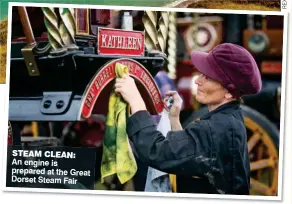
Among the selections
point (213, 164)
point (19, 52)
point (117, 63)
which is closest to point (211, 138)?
point (213, 164)

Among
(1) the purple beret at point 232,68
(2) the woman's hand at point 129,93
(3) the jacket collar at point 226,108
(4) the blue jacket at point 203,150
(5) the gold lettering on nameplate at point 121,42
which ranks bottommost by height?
(4) the blue jacket at point 203,150

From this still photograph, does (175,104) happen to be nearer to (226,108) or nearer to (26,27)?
(226,108)

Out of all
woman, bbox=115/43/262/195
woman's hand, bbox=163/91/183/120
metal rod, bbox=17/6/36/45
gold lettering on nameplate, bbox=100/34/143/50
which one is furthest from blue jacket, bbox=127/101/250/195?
metal rod, bbox=17/6/36/45

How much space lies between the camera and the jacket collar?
4801mm

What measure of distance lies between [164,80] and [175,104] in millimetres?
181

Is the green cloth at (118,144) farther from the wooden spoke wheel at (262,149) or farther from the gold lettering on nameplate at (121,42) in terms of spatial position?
the wooden spoke wheel at (262,149)

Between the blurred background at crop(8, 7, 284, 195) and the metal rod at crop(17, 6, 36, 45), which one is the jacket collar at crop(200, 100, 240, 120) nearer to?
the blurred background at crop(8, 7, 284, 195)

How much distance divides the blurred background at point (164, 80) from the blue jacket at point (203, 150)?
0.07 meters

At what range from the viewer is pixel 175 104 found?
Answer: 4859 mm

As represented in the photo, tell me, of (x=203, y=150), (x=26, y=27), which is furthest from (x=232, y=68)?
(x=26, y=27)

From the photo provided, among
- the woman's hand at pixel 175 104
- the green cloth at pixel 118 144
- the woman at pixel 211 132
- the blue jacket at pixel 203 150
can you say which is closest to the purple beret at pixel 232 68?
the woman at pixel 211 132

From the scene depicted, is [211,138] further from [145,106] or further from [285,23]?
[285,23]

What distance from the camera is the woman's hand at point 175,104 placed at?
191 inches

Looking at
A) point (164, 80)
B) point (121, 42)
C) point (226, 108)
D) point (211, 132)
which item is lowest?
point (211, 132)
